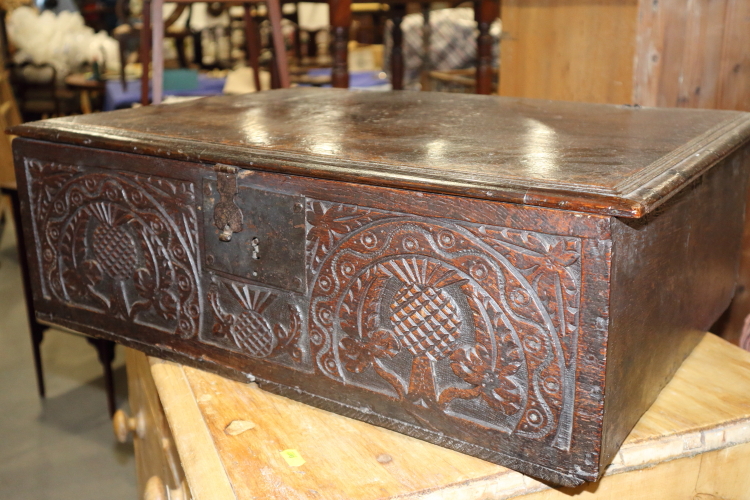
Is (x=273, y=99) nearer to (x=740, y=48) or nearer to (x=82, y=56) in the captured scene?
(x=740, y=48)

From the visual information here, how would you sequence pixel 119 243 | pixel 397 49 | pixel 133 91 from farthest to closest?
pixel 133 91 < pixel 397 49 < pixel 119 243

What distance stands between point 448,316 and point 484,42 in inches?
79.2

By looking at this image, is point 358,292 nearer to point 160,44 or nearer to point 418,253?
point 418,253

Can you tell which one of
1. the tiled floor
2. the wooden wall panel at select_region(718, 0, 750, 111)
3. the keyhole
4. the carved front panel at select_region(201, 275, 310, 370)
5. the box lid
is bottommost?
the tiled floor

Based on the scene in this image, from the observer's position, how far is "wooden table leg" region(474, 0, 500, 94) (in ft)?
8.51

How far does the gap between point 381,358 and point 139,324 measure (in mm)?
450

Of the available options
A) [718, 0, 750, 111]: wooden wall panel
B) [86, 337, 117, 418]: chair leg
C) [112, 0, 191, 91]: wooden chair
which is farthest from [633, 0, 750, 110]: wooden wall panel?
[86, 337, 117, 418]: chair leg

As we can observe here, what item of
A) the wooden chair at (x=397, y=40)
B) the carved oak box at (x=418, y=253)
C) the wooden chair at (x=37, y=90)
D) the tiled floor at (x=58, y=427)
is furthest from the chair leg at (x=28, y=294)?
the wooden chair at (x=37, y=90)

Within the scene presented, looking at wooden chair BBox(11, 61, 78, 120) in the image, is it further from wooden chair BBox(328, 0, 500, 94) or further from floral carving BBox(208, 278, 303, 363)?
floral carving BBox(208, 278, 303, 363)

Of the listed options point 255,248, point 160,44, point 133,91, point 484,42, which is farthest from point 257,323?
point 133,91

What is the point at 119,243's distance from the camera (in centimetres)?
111

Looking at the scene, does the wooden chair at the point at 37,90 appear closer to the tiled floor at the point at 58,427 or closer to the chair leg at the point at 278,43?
the tiled floor at the point at 58,427

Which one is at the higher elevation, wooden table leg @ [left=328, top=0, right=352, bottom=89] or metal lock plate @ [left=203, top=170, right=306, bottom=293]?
wooden table leg @ [left=328, top=0, right=352, bottom=89]

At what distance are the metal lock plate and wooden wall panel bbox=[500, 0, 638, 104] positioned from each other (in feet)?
3.38
